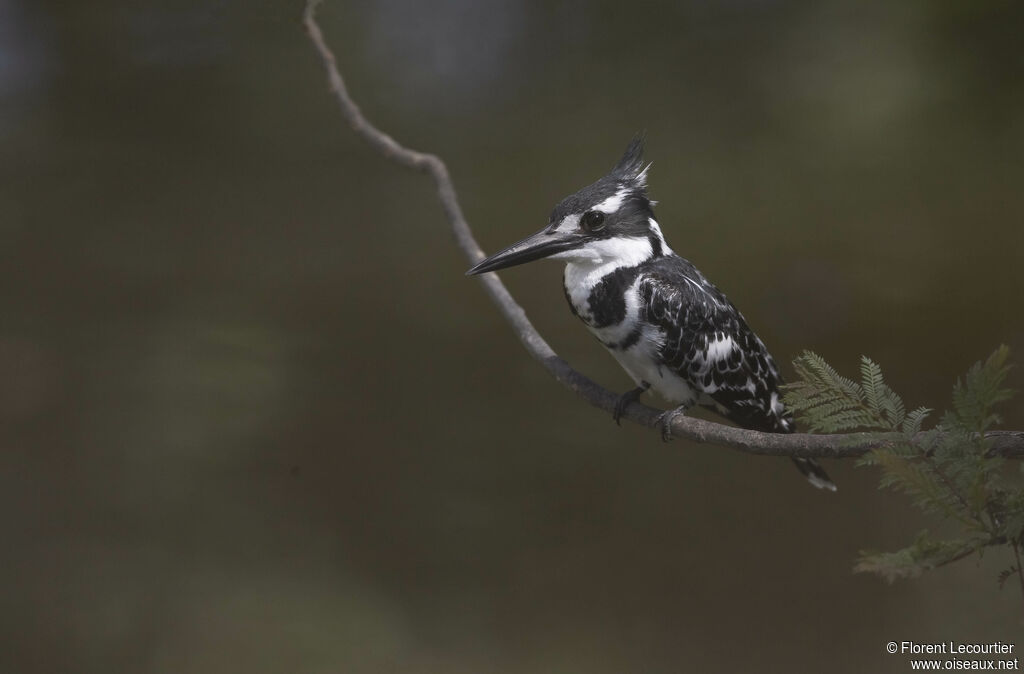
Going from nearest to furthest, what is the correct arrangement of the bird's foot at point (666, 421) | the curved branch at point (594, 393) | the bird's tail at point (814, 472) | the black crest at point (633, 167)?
the curved branch at point (594, 393), the bird's foot at point (666, 421), the black crest at point (633, 167), the bird's tail at point (814, 472)

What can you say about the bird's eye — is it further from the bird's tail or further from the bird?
the bird's tail

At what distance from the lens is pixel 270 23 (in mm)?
2656

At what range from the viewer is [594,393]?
1354 millimetres

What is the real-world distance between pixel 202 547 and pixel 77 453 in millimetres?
472

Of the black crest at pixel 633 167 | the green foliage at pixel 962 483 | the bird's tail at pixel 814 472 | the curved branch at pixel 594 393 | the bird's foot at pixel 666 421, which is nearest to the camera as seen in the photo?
the green foliage at pixel 962 483

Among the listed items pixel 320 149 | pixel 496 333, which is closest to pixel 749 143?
pixel 496 333

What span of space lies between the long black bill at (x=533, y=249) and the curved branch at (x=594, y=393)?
95 mm

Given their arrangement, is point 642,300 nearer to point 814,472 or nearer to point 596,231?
point 596,231

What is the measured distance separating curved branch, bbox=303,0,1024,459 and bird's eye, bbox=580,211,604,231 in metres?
0.17

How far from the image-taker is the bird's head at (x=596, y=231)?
1357mm

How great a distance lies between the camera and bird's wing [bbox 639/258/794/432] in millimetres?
1380

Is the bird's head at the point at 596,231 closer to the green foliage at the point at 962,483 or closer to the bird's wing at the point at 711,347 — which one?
the bird's wing at the point at 711,347

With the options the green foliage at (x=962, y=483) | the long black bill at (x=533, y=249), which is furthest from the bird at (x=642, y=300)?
the green foliage at (x=962, y=483)

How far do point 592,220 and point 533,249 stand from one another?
11cm
